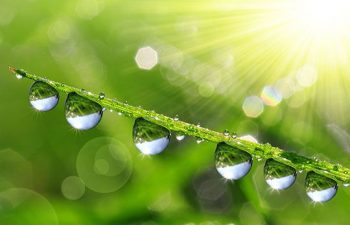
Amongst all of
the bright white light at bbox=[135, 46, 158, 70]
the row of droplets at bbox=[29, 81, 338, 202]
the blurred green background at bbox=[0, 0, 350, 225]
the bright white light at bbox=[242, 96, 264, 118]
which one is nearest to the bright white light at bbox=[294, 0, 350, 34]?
the blurred green background at bbox=[0, 0, 350, 225]

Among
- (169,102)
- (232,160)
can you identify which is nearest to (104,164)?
(169,102)

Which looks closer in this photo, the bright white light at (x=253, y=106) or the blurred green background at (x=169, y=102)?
the blurred green background at (x=169, y=102)

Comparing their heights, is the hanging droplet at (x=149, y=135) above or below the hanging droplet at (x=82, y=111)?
below

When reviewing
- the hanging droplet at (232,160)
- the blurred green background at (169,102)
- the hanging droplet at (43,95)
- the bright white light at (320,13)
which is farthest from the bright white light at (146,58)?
the hanging droplet at (232,160)

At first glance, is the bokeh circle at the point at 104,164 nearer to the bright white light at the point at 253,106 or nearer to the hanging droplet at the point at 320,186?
the bright white light at the point at 253,106

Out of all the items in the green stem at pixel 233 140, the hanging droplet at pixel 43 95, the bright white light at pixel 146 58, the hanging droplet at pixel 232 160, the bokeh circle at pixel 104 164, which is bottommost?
the green stem at pixel 233 140

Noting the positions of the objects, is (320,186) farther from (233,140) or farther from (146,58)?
(146,58)

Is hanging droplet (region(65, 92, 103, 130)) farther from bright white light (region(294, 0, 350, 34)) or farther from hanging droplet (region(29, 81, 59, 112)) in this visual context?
bright white light (region(294, 0, 350, 34))
